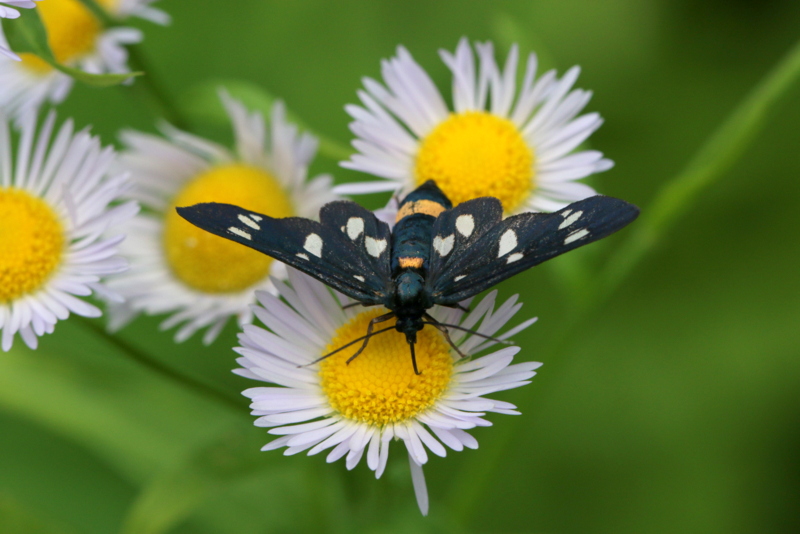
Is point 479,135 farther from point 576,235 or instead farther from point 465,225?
point 576,235

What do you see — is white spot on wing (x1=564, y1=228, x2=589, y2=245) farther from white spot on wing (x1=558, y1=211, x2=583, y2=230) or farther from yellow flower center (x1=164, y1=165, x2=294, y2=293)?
yellow flower center (x1=164, y1=165, x2=294, y2=293)

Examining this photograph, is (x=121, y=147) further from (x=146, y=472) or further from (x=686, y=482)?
(x=686, y=482)

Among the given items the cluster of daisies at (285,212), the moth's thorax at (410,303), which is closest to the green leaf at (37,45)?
the cluster of daisies at (285,212)

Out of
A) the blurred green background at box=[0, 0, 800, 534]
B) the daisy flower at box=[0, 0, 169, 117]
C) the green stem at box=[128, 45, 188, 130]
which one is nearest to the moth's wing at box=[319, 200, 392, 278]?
the green stem at box=[128, 45, 188, 130]

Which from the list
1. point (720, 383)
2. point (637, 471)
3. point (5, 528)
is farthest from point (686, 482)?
point (5, 528)

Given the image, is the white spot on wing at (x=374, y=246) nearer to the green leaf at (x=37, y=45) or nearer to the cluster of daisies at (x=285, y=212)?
the cluster of daisies at (x=285, y=212)

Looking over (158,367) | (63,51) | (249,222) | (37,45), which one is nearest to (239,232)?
(249,222)

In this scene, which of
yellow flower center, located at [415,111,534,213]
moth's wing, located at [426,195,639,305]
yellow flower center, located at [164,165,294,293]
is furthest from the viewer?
yellow flower center, located at [164,165,294,293]
